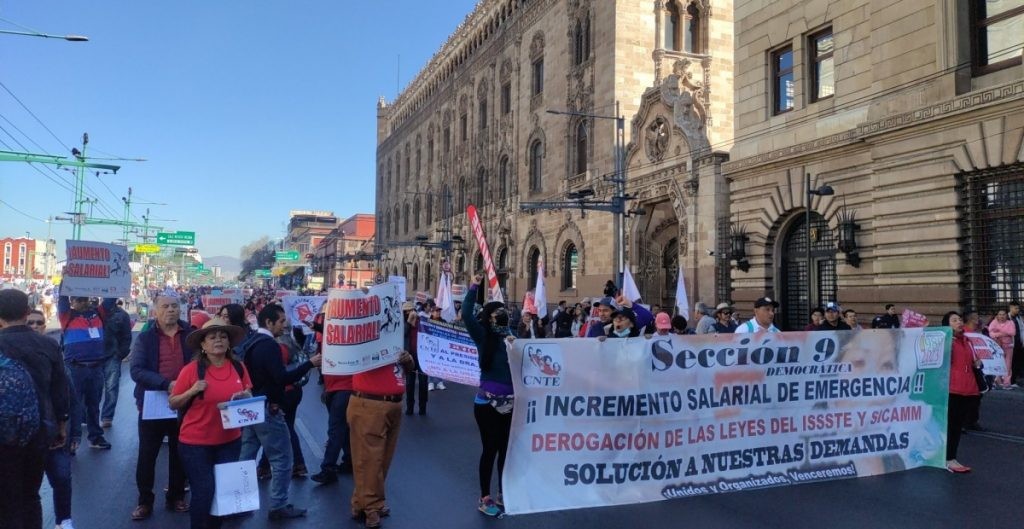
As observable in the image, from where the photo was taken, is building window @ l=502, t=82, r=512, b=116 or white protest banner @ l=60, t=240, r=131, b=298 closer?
white protest banner @ l=60, t=240, r=131, b=298

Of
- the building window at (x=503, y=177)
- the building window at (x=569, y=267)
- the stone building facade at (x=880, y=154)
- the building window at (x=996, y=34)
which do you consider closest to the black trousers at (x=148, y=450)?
the stone building facade at (x=880, y=154)

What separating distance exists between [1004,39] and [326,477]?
48.9 feet

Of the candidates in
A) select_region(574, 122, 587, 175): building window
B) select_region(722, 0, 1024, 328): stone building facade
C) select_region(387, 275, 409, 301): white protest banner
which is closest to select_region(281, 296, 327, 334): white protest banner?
select_region(387, 275, 409, 301): white protest banner

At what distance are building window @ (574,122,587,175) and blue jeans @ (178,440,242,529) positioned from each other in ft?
84.1

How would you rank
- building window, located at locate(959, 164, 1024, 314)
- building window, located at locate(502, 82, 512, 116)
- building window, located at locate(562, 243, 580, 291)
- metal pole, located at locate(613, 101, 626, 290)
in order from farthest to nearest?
building window, located at locate(502, 82, 512, 116)
building window, located at locate(562, 243, 580, 291)
metal pole, located at locate(613, 101, 626, 290)
building window, located at locate(959, 164, 1024, 314)

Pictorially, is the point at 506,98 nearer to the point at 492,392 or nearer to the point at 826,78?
the point at 826,78

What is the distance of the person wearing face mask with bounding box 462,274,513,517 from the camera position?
5902 millimetres

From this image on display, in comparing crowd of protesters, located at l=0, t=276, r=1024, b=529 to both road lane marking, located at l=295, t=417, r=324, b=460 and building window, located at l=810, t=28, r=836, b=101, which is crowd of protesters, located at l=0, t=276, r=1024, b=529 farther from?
building window, located at l=810, t=28, r=836, b=101

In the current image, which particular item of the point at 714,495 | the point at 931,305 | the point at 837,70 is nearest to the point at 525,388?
the point at 714,495

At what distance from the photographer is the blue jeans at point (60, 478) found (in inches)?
199

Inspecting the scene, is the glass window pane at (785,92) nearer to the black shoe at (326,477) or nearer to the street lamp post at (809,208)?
the street lamp post at (809,208)

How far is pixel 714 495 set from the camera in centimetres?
640

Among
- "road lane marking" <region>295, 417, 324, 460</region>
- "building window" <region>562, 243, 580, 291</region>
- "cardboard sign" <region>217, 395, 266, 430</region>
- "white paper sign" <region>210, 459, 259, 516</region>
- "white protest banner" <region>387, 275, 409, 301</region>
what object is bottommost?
"road lane marking" <region>295, 417, 324, 460</region>

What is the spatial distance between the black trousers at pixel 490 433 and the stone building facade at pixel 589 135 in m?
16.3
